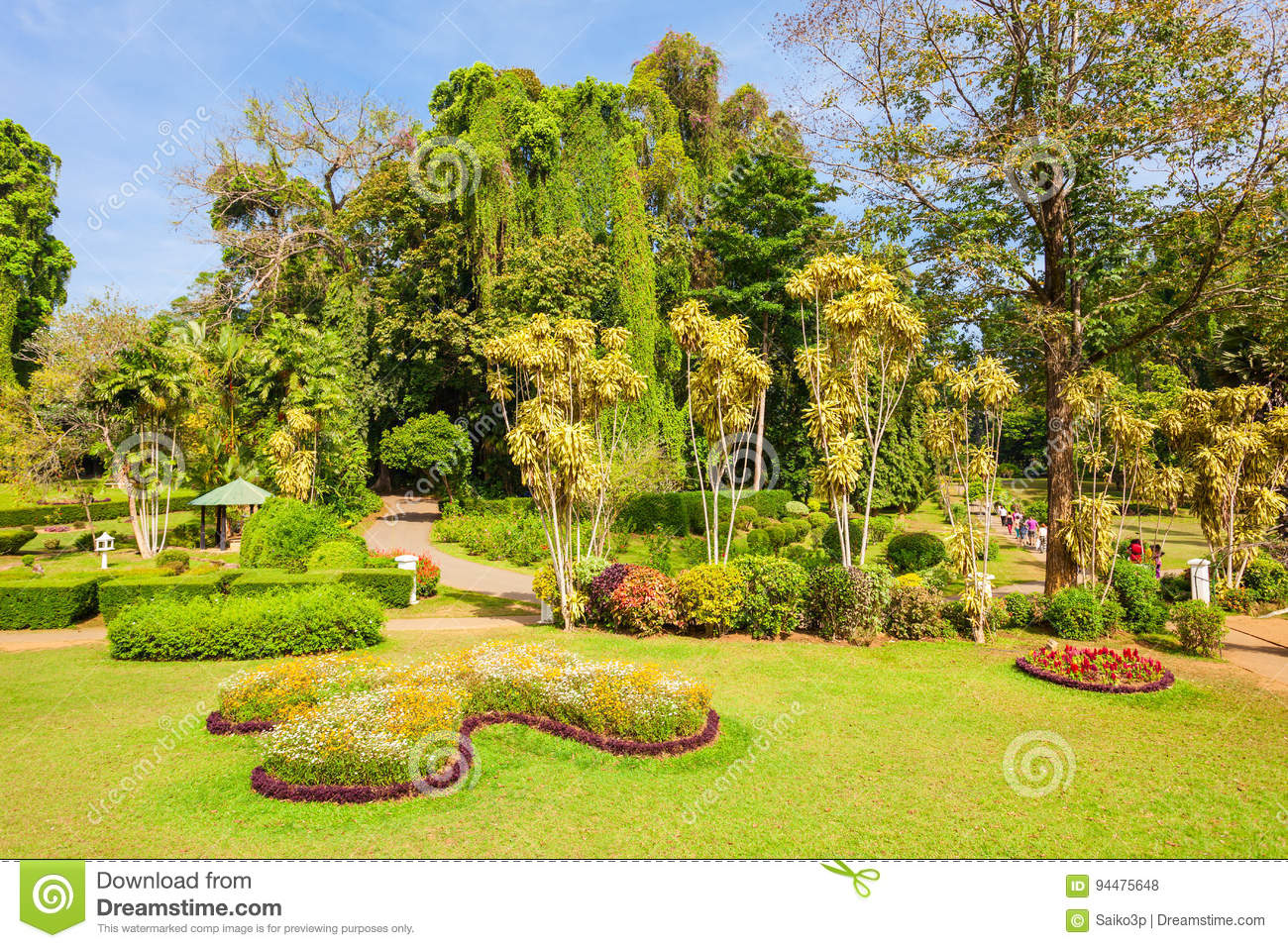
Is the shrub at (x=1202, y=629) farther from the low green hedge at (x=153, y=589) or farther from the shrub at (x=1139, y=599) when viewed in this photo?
the low green hedge at (x=153, y=589)

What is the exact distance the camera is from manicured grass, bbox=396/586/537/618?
16375 millimetres

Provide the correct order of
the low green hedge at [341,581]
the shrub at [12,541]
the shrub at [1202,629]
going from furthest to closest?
the shrub at [12,541] → the low green hedge at [341,581] → the shrub at [1202,629]

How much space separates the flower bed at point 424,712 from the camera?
24.4ft

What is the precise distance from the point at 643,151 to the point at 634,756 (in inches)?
1414

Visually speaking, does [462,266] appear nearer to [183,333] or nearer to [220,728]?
[183,333]

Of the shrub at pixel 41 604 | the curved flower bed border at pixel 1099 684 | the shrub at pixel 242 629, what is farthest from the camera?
the shrub at pixel 41 604

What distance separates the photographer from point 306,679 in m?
9.69

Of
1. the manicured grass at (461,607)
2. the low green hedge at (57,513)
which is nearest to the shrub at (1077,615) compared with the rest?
the manicured grass at (461,607)

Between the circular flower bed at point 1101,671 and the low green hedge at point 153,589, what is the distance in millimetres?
15984

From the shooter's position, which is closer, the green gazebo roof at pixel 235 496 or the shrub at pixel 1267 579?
the shrub at pixel 1267 579

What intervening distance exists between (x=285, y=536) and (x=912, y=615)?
15720mm

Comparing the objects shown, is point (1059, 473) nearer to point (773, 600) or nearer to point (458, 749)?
point (773, 600)

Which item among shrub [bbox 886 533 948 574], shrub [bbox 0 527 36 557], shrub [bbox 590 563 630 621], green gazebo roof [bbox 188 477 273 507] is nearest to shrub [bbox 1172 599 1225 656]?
shrub [bbox 886 533 948 574]

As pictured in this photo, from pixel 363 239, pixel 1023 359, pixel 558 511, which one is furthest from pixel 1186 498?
pixel 363 239
